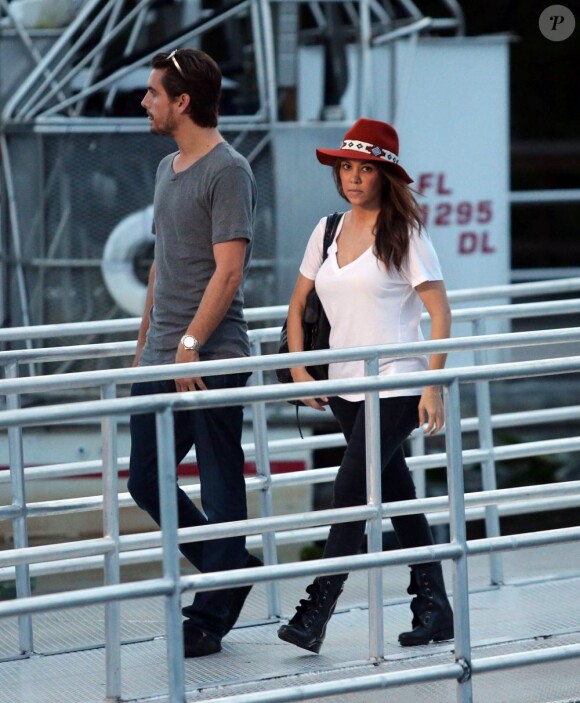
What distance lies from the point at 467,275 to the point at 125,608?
5.53 meters

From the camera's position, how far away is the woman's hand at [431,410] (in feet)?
11.9

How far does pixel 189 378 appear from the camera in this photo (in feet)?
11.9

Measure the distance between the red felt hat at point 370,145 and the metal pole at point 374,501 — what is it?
546 millimetres

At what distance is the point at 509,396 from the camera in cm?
975

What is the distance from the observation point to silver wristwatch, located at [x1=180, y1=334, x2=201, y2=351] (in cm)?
Result: 363

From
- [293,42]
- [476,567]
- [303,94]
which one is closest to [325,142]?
[293,42]

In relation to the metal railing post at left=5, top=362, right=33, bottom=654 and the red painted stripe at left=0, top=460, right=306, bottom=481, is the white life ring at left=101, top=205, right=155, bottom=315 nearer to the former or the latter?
the red painted stripe at left=0, top=460, right=306, bottom=481

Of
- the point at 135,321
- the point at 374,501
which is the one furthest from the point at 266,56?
the point at 374,501

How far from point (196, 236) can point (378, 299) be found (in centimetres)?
52

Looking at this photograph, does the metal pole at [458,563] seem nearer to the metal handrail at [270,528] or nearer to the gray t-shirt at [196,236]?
the metal handrail at [270,528]

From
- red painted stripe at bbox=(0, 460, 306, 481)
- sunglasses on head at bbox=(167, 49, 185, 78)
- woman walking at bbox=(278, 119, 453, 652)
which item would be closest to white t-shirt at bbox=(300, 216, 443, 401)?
woman walking at bbox=(278, 119, 453, 652)

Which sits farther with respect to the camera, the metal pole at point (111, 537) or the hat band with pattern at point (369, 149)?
the hat band with pattern at point (369, 149)

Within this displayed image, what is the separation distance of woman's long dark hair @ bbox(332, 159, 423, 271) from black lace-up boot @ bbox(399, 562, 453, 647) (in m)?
0.90

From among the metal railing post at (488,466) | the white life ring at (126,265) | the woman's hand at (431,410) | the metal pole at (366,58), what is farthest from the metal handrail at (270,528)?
the metal pole at (366,58)
